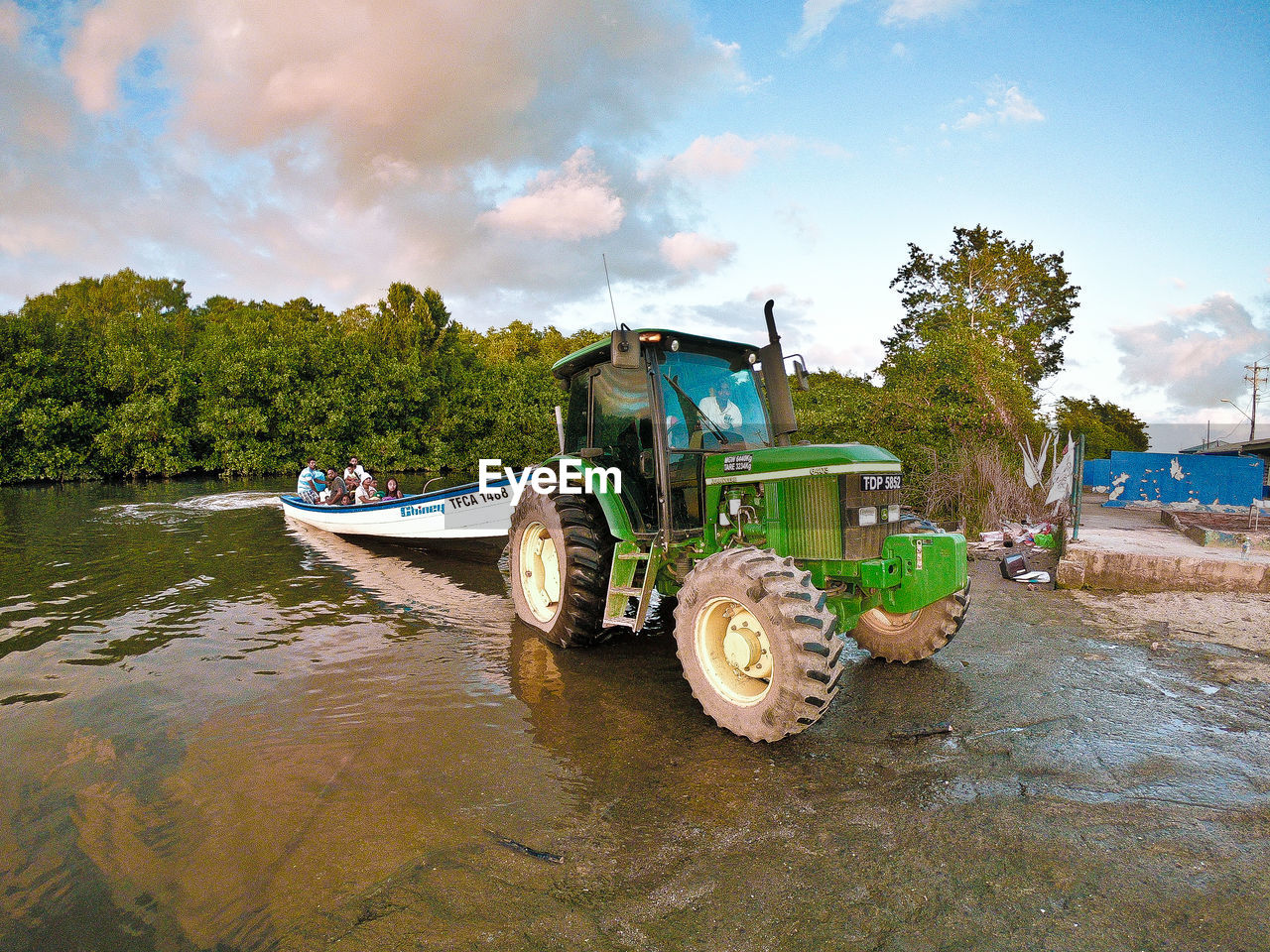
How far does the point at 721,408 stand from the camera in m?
5.21

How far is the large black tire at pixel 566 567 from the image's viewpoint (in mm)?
5293

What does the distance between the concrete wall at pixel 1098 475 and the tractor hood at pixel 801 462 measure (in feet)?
49.5

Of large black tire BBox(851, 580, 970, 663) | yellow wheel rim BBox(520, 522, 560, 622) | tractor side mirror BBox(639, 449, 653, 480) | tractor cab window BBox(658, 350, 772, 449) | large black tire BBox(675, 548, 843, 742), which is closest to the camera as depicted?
large black tire BBox(675, 548, 843, 742)

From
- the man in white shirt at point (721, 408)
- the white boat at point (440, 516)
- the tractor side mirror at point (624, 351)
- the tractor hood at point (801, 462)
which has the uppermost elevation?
the tractor side mirror at point (624, 351)

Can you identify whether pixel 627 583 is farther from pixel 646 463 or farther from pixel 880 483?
pixel 880 483

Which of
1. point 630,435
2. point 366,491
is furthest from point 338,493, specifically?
point 630,435

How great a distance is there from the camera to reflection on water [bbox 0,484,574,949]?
8.64 ft

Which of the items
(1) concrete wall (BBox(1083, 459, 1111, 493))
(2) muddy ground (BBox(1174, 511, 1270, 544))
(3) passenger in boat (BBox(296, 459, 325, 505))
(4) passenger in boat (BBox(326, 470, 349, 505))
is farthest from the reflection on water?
(1) concrete wall (BBox(1083, 459, 1111, 493))

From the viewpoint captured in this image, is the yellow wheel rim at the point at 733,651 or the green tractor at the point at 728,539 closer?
the green tractor at the point at 728,539

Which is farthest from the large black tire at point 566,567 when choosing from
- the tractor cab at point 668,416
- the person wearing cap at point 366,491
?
the person wearing cap at point 366,491

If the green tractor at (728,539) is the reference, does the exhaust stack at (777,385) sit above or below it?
above

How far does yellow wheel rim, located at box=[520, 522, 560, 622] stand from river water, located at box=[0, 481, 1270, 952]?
417 mm

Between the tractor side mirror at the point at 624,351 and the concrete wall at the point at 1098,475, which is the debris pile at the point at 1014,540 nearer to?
the tractor side mirror at the point at 624,351

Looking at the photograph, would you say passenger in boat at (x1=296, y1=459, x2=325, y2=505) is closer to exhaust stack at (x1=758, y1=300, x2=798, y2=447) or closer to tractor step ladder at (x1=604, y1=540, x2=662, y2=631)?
tractor step ladder at (x1=604, y1=540, x2=662, y2=631)
